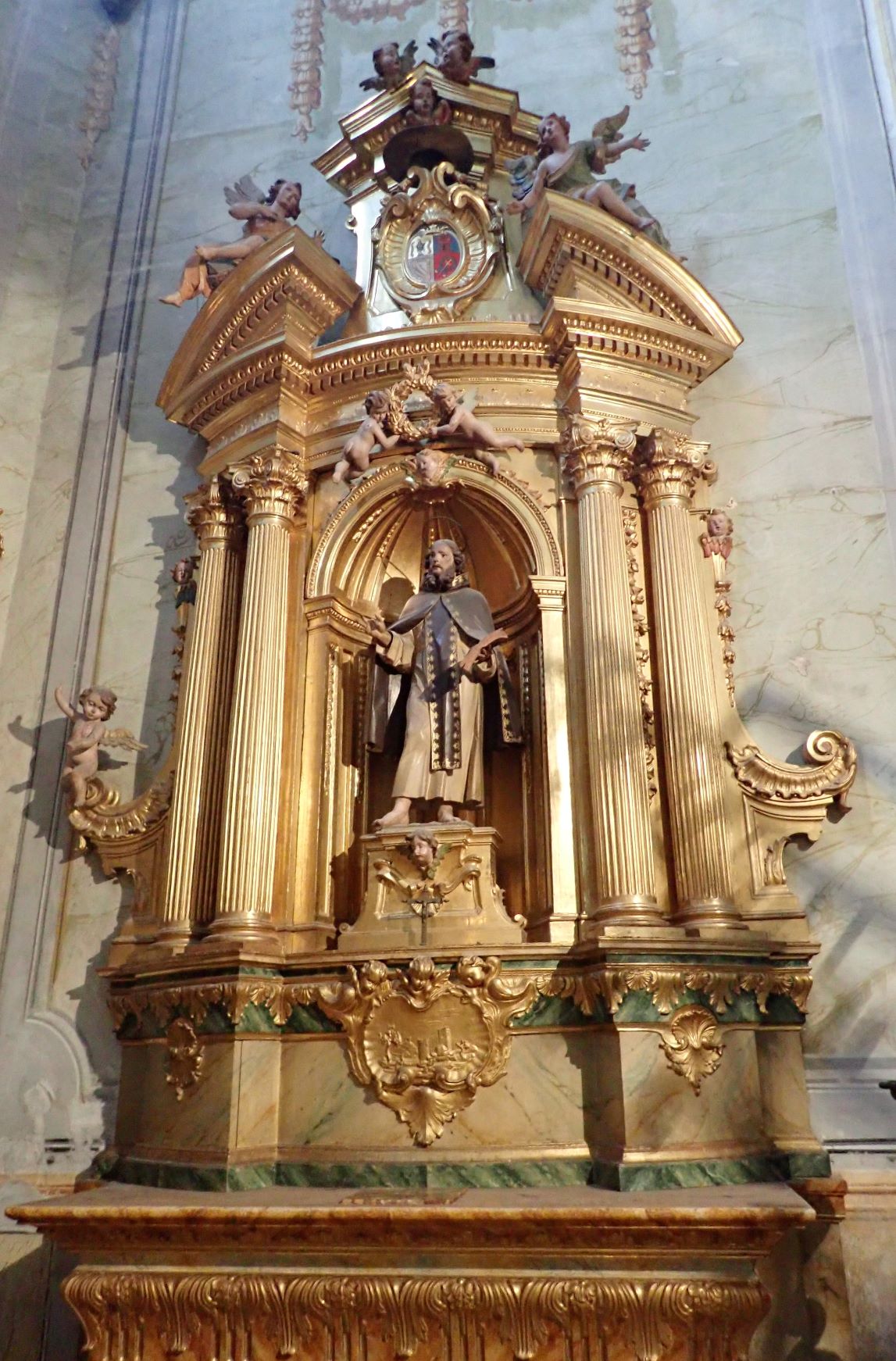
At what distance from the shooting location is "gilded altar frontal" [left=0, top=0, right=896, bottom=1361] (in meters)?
4.14

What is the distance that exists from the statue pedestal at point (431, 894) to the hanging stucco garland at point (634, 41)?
567cm

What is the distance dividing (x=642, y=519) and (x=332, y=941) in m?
2.72

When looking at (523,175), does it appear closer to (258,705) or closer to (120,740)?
(258,705)

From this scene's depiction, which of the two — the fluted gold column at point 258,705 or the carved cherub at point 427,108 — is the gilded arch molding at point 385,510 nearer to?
the fluted gold column at point 258,705

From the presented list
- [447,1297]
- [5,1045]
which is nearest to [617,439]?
[447,1297]

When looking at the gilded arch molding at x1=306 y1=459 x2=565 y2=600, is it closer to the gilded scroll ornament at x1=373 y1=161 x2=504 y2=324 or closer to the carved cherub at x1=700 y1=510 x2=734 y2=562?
the carved cherub at x1=700 y1=510 x2=734 y2=562

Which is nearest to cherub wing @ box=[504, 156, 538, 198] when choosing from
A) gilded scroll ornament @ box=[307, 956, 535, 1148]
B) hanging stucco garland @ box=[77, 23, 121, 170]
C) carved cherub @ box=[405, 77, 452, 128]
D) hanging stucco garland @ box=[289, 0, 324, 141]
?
carved cherub @ box=[405, 77, 452, 128]

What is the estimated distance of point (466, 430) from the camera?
18.9ft

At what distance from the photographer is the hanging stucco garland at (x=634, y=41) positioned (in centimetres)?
769

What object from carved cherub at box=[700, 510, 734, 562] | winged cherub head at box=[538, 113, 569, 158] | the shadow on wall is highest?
winged cherub head at box=[538, 113, 569, 158]

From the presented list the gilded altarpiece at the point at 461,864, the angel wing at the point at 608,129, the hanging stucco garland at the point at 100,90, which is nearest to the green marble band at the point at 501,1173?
the gilded altarpiece at the point at 461,864

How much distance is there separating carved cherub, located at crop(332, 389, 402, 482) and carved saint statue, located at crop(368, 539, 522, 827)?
62 cm

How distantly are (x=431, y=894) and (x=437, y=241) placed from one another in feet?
13.2

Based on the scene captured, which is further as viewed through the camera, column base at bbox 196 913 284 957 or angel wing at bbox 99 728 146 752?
angel wing at bbox 99 728 146 752
